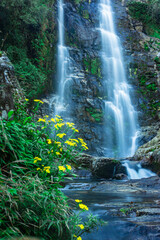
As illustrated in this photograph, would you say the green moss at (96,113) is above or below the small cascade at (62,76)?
below

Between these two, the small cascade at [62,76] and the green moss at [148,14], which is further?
the green moss at [148,14]

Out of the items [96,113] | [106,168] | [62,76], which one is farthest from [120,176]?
[62,76]

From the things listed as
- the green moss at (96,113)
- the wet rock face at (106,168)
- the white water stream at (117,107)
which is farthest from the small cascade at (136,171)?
the green moss at (96,113)

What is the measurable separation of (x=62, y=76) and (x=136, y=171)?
11.4 metres

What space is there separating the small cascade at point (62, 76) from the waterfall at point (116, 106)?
3963 millimetres

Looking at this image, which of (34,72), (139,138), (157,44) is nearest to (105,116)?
(139,138)

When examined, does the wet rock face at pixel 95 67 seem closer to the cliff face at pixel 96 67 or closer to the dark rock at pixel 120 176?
the cliff face at pixel 96 67

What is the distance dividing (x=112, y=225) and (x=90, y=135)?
45.6ft

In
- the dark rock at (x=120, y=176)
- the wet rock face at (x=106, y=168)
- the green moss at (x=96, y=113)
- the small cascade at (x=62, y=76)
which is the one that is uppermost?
the small cascade at (x=62, y=76)

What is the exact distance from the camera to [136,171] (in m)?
9.00

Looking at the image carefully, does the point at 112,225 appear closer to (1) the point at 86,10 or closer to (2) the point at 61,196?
(2) the point at 61,196

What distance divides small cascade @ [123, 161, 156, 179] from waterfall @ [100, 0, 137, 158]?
6.60 meters

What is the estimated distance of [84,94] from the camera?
1772cm

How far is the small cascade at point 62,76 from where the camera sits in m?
16.1
